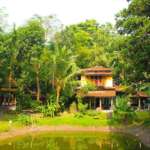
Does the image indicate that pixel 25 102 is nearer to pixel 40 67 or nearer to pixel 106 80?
pixel 40 67

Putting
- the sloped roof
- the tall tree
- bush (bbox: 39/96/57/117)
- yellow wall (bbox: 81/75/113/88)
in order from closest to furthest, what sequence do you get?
the tall tree, bush (bbox: 39/96/57/117), the sloped roof, yellow wall (bbox: 81/75/113/88)

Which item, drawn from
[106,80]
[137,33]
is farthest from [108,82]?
[137,33]

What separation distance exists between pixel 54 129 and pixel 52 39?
2356 cm

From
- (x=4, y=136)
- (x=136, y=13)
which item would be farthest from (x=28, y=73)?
(x=136, y=13)

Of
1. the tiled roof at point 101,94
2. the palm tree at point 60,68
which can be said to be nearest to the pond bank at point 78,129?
the palm tree at point 60,68

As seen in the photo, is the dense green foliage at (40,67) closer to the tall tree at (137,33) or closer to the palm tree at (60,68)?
the palm tree at (60,68)

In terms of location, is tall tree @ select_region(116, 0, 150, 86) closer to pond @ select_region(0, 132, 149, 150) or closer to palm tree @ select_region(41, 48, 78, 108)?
pond @ select_region(0, 132, 149, 150)

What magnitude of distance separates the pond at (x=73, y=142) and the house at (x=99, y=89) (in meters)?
12.7

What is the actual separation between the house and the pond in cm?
1273

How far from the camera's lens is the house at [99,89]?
1891 inches

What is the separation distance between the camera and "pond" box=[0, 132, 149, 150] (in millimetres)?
28781

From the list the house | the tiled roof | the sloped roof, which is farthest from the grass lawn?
the sloped roof

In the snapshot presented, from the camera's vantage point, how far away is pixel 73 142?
31547mm

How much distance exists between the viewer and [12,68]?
46.7m
